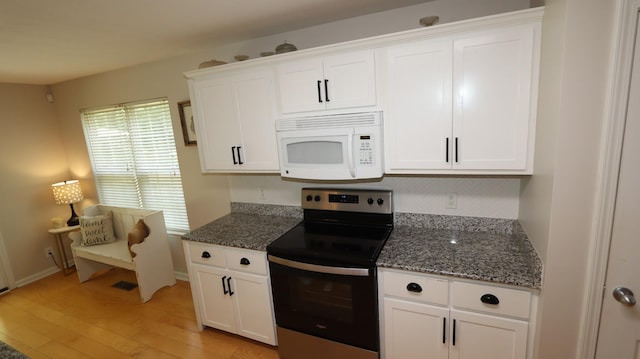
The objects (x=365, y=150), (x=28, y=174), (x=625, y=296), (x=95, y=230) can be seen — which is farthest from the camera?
(x=28, y=174)

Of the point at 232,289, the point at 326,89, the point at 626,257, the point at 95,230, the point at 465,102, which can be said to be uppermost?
the point at 326,89

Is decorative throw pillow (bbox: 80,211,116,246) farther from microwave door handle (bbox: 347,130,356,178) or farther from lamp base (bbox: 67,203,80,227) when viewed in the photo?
microwave door handle (bbox: 347,130,356,178)

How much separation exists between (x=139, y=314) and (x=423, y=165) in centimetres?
305

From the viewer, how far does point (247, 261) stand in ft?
6.90

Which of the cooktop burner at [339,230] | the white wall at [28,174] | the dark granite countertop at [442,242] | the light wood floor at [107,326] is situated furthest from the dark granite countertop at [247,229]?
the white wall at [28,174]

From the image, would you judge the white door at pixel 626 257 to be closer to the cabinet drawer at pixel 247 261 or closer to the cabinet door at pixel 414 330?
the cabinet door at pixel 414 330

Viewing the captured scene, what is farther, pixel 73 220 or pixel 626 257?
pixel 73 220

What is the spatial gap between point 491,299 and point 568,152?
80cm

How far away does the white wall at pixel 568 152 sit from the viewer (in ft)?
3.70

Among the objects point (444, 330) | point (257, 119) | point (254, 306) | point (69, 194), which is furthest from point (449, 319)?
point (69, 194)

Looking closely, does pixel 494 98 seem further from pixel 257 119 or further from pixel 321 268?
pixel 257 119

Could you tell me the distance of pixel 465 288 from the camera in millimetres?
1529

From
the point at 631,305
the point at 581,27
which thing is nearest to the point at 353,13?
the point at 581,27

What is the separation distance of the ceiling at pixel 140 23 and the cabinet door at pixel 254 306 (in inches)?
71.7
